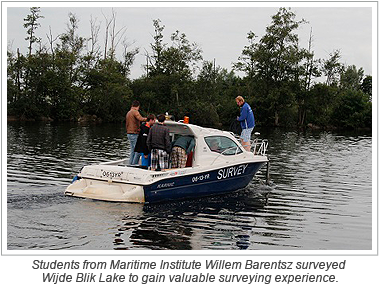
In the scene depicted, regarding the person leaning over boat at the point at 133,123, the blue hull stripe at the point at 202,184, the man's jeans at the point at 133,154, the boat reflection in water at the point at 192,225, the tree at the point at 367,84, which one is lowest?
the boat reflection in water at the point at 192,225

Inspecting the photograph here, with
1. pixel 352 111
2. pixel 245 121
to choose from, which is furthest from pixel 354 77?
pixel 245 121

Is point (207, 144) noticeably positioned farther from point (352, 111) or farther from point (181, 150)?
point (352, 111)

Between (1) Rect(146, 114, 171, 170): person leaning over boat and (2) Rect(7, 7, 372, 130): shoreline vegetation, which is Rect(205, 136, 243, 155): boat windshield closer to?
(1) Rect(146, 114, 171, 170): person leaning over boat

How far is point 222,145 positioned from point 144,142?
2375mm

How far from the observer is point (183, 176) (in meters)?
13.4

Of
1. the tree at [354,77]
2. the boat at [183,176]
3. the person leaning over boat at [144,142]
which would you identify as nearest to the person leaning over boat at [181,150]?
the boat at [183,176]

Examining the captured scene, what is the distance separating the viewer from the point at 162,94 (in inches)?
2640

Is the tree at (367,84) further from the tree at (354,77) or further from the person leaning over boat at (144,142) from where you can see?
the person leaning over boat at (144,142)

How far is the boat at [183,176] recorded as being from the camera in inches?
505

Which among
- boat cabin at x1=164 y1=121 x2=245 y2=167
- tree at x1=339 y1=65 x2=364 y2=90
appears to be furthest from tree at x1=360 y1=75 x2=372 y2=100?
boat cabin at x1=164 y1=121 x2=245 y2=167

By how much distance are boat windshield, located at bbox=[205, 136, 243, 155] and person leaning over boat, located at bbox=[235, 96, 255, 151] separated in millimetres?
1036

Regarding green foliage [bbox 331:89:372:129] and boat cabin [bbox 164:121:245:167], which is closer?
boat cabin [bbox 164:121:245:167]

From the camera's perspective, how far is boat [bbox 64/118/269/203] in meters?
12.8
